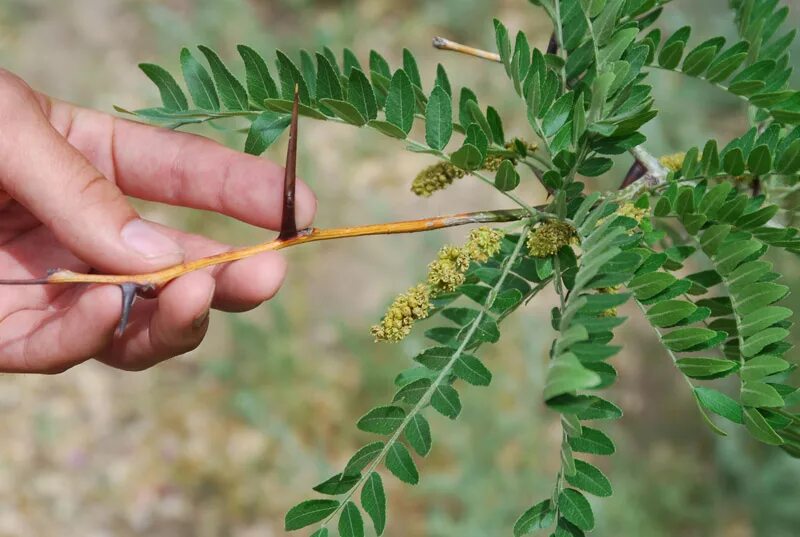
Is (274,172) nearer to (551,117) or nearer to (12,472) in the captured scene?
(551,117)

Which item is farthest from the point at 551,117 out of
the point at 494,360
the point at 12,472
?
the point at 12,472

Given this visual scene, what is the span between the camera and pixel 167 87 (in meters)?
1.13

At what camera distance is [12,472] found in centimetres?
328

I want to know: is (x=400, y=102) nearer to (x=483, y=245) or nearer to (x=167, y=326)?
(x=483, y=245)

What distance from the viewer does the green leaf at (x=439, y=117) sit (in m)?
1.00

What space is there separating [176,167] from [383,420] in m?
0.80

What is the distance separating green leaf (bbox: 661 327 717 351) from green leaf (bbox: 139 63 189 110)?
771mm

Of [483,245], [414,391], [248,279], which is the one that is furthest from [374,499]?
[248,279]

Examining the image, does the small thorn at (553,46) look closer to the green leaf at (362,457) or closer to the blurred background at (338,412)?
the green leaf at (362,457)

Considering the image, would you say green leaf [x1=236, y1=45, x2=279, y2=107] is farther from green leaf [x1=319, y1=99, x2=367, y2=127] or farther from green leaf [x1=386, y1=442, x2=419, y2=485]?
green leaf [x1=386, y1=442, x2=419, y2=485]

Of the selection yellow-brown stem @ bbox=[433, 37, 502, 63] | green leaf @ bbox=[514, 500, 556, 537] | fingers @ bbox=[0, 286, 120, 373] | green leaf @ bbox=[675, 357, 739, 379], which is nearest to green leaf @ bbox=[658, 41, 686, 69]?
yellow-brown stem @ bbox=[433, 37, 502, 63]

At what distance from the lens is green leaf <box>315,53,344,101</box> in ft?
3.32

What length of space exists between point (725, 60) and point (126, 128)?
112cm

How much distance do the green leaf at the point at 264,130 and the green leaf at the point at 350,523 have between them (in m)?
0.51
